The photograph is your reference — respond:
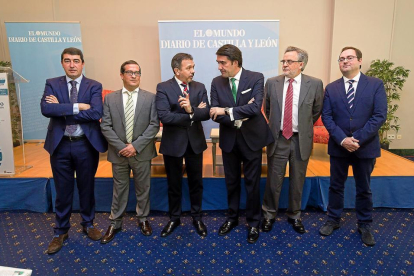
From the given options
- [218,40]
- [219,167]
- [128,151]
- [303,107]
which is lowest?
[219,167]

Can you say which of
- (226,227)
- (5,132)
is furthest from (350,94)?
(5,132)

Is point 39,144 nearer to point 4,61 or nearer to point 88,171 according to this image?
point 4,61

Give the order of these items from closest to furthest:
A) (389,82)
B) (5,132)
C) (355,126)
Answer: (355,126)
(5,132)
(389,82)

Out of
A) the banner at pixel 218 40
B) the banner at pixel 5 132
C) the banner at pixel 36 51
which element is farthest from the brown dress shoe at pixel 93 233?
the banner at pixel 36 51

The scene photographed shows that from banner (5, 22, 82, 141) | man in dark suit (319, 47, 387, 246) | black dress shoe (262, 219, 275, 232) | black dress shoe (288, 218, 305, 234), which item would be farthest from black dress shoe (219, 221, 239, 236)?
banner (5, 22, 82, 141)

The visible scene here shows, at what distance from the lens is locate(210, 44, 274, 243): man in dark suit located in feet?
7.74

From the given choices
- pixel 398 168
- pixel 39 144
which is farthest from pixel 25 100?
pixel 398 168

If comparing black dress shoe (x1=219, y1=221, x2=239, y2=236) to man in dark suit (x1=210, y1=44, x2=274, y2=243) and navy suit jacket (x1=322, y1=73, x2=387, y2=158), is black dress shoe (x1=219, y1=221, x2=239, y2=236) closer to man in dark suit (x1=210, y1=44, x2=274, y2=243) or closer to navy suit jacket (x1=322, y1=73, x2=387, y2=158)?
man in dark suit (x1=210, y1=44, x2=274, y2=243)

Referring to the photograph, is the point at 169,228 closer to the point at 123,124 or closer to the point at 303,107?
the point at 123,124

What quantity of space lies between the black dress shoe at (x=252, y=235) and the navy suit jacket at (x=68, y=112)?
153cm

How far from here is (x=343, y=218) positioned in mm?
3014

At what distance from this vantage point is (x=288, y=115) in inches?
101

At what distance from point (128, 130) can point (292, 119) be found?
58.4 inches

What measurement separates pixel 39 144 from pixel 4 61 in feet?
6.04
